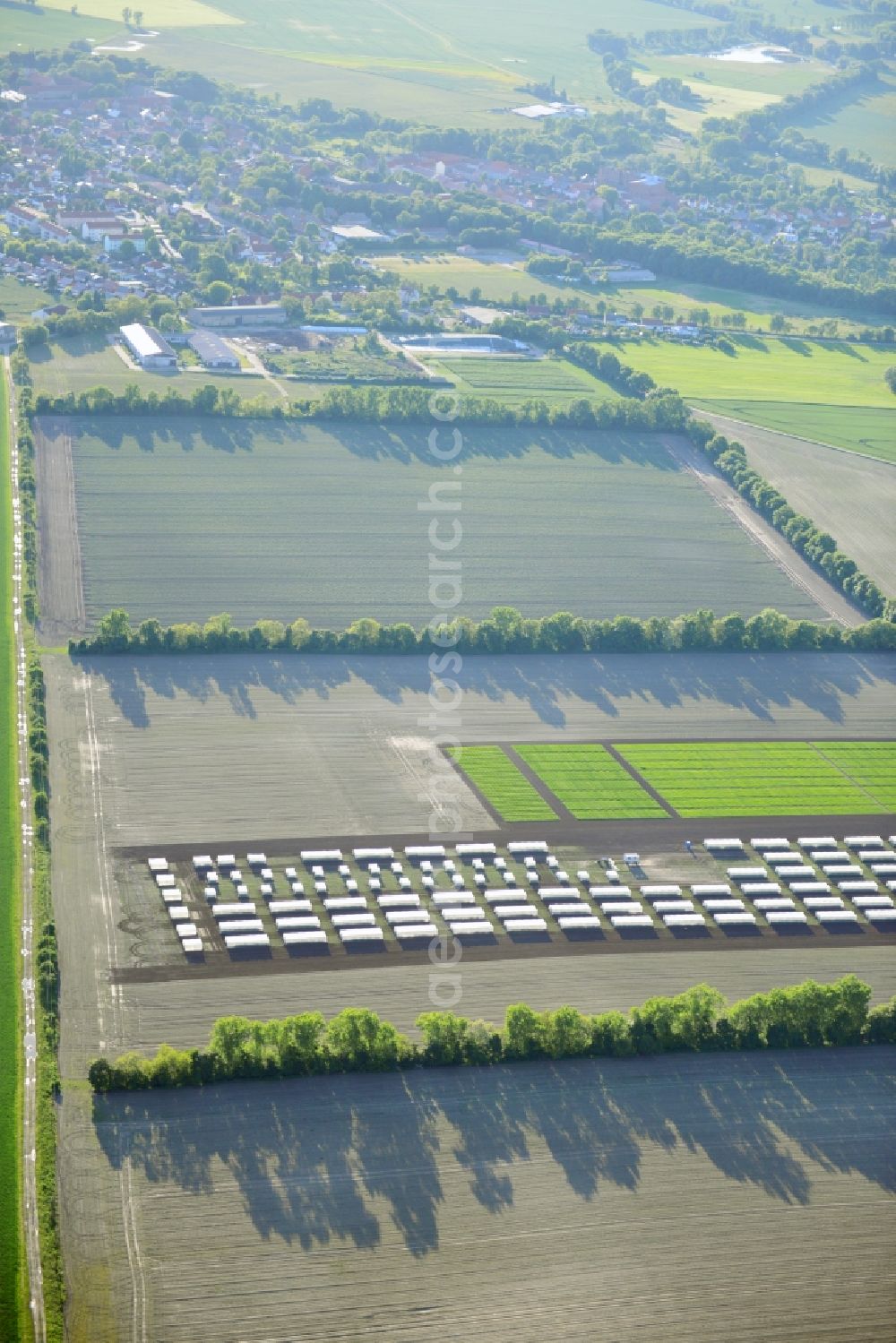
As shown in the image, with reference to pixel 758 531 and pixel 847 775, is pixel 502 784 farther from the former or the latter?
pixel 758 531

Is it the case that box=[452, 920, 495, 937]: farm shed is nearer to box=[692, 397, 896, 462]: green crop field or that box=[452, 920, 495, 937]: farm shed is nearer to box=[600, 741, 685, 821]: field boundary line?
box=[600, 741, 685, 821]: field boundary line

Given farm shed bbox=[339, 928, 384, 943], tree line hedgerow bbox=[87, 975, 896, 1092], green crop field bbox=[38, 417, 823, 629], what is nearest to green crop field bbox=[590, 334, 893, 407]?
green crop field bbox=[38, 417, 823, 629]

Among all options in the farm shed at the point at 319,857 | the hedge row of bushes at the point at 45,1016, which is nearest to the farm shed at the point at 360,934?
the farm shed at the point at 319,857

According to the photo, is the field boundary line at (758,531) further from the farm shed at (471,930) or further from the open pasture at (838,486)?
the farm shed at (471,930)

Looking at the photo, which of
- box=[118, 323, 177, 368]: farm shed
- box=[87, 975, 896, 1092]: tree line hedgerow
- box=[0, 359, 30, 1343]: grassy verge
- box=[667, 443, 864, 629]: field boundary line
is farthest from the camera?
box=[118, 323, 177, 368]: farm shed

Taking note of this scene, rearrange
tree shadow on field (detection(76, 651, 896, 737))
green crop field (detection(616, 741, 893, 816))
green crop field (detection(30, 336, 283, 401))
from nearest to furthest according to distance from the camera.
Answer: green crop field (detection(616, 741, 893, 816)) → tree shadow on field (detection(76, 651, 896, 737)) → green crop field (detection(30, 336, 283, 401))

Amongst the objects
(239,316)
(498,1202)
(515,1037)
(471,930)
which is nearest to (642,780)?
(471,930)
